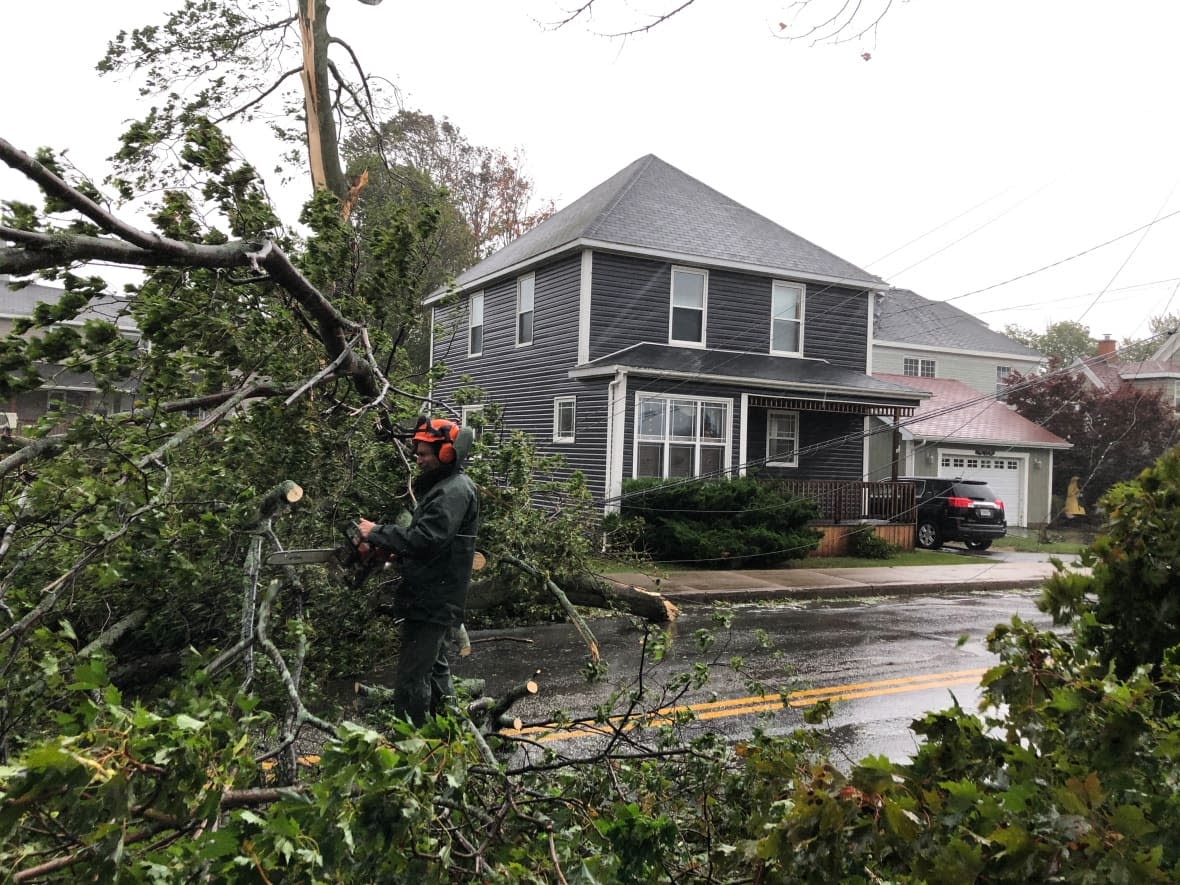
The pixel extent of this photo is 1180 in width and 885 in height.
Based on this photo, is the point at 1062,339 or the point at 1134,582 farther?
the point at 1062,339

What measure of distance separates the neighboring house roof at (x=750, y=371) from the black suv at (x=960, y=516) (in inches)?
104

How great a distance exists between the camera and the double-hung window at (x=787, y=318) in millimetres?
19625

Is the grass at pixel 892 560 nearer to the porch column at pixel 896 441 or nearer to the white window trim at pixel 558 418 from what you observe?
the porch column at pixel 896 441

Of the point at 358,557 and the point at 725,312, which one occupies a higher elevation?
the point at 725,312

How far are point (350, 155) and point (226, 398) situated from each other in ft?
94.8

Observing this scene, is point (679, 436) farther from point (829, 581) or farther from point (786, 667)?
point (786, 667)

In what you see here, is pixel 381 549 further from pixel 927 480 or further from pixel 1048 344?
pixel 1048 344

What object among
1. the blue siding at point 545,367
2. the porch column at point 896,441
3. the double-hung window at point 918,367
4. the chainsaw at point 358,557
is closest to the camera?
the chainsaw at point 358,557

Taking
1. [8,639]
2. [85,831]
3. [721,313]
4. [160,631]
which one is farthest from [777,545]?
[85,831]

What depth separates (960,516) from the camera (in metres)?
19.7

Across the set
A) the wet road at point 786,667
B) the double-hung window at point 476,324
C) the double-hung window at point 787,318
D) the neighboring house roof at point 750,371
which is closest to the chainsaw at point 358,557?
the wet road at point 786,667

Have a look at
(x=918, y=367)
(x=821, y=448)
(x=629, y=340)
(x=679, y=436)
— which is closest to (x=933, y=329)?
(x=918, y=367)

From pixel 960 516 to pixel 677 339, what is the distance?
7.82 m

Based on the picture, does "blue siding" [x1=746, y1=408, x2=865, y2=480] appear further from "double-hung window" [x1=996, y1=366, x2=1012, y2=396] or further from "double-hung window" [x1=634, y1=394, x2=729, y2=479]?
"double-hung window" [x1=996, y1=366, x2=1012, y2=396]
